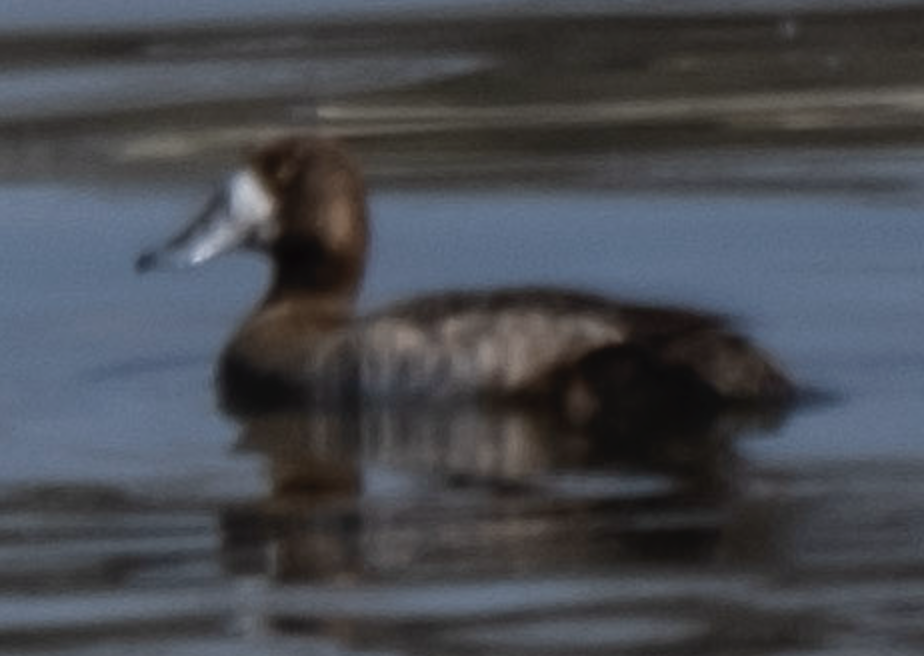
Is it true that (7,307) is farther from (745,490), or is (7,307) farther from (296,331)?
(745,490)

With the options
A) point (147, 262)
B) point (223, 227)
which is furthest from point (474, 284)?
point (147, 262)

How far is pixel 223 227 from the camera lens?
12273 mm

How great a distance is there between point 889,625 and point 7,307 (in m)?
4.49

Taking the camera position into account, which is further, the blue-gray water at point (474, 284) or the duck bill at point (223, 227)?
the duck bill at point (223, 227)

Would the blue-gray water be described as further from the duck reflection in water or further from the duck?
the duck

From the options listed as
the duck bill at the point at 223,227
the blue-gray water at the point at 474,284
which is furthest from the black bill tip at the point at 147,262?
the blue-gray water at the point at 474,284

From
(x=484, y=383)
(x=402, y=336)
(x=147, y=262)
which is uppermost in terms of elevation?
(x=147, y=262)

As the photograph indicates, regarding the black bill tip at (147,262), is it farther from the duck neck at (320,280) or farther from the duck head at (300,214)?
the duck neck at (320,280)

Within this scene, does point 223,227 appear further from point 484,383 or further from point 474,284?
point 474,284

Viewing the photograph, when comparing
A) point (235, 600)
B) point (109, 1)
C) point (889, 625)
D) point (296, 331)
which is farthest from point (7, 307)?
point (109, 1)

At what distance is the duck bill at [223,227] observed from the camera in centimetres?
1220

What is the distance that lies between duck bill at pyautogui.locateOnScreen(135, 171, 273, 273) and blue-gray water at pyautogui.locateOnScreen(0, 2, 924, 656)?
0.29m

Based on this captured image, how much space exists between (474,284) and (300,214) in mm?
957

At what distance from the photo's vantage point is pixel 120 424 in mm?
11414
